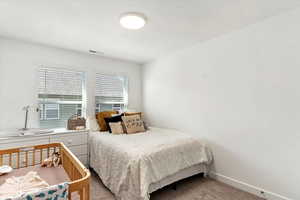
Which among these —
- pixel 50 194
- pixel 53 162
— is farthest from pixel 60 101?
pixel 50 194

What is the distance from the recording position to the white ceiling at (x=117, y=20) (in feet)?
5.61

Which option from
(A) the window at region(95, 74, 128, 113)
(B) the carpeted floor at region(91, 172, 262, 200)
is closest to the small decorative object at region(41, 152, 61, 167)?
(B) the carpeted floor at region(91, 172, 262, 200)

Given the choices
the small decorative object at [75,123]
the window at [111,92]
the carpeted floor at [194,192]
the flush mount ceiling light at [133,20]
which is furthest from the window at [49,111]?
the flush mount ceiling light at [133,20]

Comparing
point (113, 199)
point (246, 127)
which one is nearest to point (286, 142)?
point (246, 127)

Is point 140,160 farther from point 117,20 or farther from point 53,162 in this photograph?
point 117,20

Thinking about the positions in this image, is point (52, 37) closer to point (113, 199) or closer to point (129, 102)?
point (129, 102)

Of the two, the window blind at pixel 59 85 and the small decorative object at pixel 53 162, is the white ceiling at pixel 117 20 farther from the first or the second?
the small decorative object at pixel 53 162

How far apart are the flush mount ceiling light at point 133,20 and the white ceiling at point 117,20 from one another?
0.22 feet

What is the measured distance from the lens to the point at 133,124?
116 inches

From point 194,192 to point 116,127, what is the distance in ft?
5.24

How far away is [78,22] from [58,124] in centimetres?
197

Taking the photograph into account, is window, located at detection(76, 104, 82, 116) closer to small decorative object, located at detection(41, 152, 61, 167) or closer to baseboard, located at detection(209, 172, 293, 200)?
small decorative object, located at detection(41, 152, 61, 167)

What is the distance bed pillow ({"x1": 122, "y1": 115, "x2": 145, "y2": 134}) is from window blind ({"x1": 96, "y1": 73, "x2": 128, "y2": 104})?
92cm

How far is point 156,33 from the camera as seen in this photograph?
95.0 inches
